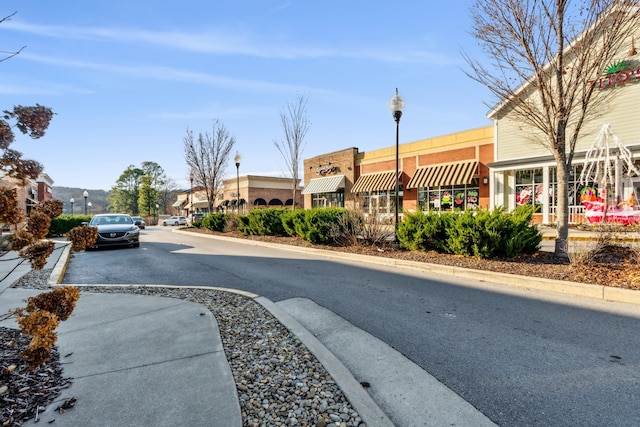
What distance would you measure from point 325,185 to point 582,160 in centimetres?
2137

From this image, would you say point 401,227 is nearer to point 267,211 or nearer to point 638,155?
point 267,211

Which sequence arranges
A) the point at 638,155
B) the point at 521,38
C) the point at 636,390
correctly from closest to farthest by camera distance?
the point at 636,390 < the point at 521,38 < the point at 638,155

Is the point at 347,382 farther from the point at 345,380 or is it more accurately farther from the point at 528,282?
the point at 528,282

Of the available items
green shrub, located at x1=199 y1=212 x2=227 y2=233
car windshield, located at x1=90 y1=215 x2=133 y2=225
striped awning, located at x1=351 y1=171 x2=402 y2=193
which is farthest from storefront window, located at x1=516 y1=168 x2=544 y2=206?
car windshield, located at x1=90 y1=215 x2=133 y2=225

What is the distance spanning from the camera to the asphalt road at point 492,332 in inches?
112

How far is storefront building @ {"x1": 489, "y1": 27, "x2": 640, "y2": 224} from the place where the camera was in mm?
15195

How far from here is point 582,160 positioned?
1655 cm

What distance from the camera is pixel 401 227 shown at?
1076 centimetres

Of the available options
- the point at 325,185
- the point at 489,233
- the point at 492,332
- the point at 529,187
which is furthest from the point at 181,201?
the point at 492,332

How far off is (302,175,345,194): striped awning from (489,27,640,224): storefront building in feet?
46.9

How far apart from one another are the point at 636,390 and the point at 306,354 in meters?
2.97

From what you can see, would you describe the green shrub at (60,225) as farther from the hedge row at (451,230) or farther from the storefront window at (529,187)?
the storefront window at (529,187)

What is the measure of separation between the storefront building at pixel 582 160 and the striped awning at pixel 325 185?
46.9 feet

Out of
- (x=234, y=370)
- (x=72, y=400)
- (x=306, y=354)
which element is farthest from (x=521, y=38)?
(x=72, y=400)
